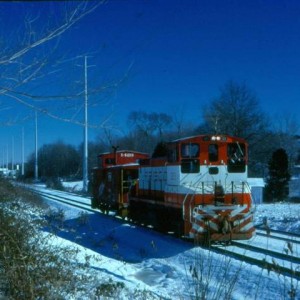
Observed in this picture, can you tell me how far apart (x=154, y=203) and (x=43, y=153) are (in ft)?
186

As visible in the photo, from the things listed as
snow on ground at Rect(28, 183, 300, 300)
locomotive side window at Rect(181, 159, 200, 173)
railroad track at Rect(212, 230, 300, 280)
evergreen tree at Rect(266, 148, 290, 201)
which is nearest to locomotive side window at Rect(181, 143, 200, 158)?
locomotive side window at Rect(181, 159, 200, 173)

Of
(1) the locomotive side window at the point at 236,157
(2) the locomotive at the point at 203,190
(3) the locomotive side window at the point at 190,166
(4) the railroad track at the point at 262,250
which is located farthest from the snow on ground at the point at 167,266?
(3) the locomotive side window at the point at 190,166

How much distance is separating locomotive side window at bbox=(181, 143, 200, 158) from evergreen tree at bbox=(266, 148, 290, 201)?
18.4m

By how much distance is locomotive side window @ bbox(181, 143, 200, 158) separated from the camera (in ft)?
47.7

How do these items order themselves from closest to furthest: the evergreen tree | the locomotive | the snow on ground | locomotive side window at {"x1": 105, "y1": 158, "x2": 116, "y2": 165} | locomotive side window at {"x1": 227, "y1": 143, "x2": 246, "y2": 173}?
the snow on ground < the locomotive < locomotive side window at {"x1": 227, "y1": 143, "x2": 246, "y2": 173} < locomotive side window at {"x1": 105, "y1": 158, "x2": 116, "y2": 165} < the evergreen tree

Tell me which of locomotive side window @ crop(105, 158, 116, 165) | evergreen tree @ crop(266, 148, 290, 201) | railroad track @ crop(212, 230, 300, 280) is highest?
locomotive side window @ crop(105, 158, 116, 165)

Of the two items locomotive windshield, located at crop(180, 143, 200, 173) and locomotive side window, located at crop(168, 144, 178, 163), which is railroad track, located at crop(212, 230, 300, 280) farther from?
locomotive side window, located at crop(168, 144, 178, 163)

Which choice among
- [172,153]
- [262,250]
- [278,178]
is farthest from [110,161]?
[262,250]

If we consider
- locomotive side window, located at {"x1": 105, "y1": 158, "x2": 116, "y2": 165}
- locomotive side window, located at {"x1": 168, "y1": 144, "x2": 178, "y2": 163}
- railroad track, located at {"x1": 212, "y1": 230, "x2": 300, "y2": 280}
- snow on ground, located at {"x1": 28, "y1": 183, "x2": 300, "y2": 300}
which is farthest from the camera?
locomotive side window, located at {"x1": 105, "y1": 158, "x2": 116, "y2": 165}

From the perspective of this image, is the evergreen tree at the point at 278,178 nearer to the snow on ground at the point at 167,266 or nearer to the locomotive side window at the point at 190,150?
the snow on ground at the point at 167,266

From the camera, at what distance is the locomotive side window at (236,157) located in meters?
14.9

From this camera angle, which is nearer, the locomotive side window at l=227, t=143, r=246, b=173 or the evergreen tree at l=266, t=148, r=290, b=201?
the locomotive side window at l=227, t=143, r=246, b=173

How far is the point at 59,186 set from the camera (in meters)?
55.5

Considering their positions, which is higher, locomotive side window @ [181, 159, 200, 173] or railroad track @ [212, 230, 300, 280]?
locomotive side window @ [181, 159, 200, 173]
